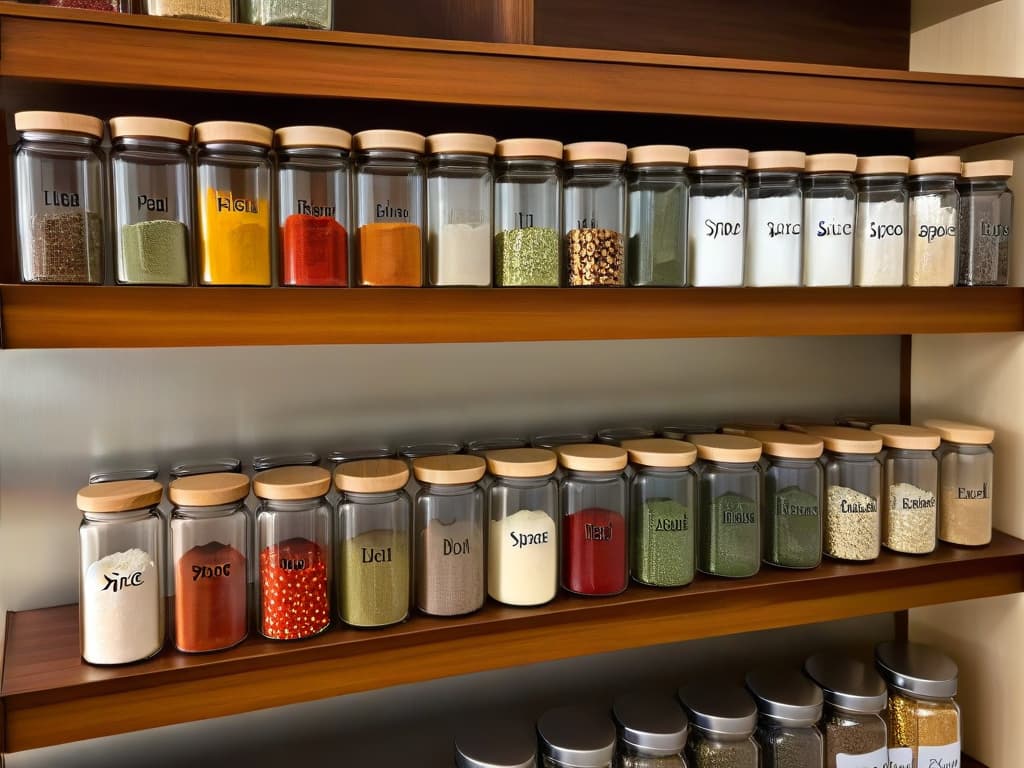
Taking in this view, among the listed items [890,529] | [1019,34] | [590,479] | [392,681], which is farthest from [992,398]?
[392,681]

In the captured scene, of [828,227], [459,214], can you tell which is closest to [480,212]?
[459,214]

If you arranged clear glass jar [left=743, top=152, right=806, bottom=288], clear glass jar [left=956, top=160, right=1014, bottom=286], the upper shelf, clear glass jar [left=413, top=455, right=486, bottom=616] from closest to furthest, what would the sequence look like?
the upper shelf → clear glass jar [left=413, top=455, right=486, bottom=616] → clear glass jar [left=743, top=152, right=806, bottom=288] → clear glass jar [left=956, top=160, right=1014, bottom=286]

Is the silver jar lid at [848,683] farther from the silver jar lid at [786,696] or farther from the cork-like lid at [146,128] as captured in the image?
the cork-like lid at [146,128]

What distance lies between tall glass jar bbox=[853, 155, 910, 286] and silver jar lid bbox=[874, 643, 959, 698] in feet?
2.15

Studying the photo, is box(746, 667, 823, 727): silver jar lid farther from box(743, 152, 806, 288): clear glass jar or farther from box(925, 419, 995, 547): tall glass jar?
box(743, 152, 806, 288): clear glass jar

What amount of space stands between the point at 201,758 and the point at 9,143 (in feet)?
3.06

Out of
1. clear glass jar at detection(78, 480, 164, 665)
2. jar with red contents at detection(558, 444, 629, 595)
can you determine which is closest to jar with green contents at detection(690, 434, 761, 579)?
jar with red contents at detection(558, 444, 629, 595)

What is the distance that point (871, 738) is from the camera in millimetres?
1271

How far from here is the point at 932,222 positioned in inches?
48.8

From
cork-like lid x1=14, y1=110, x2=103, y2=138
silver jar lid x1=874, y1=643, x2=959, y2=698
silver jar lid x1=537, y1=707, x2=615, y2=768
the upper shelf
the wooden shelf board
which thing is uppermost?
the upper shelf

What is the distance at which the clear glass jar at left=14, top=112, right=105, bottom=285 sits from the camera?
89cm

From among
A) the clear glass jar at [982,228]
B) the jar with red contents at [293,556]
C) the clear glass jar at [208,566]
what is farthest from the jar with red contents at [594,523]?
the clear glass jar at [982,228]

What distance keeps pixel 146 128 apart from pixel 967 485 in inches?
52.2

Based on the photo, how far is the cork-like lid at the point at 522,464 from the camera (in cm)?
110
